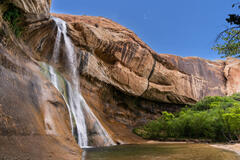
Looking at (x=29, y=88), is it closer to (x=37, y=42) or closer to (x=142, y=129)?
(x=37, y=42)

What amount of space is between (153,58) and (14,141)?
23.0m

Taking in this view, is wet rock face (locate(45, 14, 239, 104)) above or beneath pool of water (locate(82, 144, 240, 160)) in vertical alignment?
above

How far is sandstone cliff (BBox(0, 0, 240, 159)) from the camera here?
5.62 metres

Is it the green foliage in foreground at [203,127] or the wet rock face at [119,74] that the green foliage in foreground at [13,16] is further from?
the green foliage in foreground at [203,127]

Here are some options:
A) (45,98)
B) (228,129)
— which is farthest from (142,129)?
(45,98)

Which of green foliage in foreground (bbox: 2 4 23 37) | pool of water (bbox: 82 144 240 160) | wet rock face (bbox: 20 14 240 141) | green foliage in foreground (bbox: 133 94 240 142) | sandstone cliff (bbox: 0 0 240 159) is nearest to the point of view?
sandstone cliff (bbox: 0 0 240 159)

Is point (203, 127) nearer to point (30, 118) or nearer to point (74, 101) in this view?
point (74, 101)

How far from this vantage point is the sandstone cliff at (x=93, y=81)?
562cm

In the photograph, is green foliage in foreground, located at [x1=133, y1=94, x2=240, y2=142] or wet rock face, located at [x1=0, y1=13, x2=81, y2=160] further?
green foliage in foreground, located at [x1=133, y1=94, x2=240, y2=142]

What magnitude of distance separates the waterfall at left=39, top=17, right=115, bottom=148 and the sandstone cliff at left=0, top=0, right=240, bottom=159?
560 millimetres

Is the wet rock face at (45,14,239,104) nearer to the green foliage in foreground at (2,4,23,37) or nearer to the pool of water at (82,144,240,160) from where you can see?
the green foliage in foreground at (2,4,23,37)

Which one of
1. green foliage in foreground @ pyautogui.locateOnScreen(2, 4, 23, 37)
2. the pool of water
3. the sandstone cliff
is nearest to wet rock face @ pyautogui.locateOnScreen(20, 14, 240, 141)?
the sandstone cliff

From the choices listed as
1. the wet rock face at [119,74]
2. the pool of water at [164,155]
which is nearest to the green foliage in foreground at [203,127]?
the wet rock face at [119,74]

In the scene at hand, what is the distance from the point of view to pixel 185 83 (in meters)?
29.9
